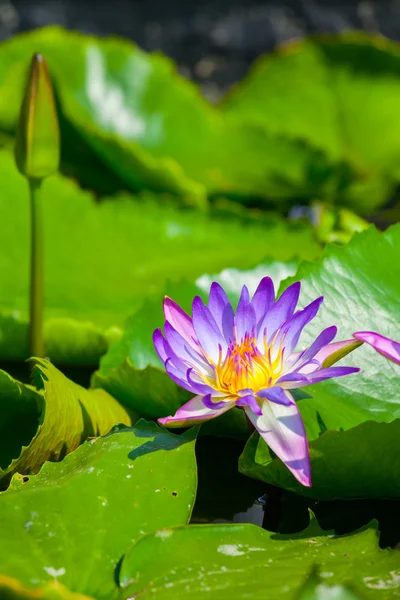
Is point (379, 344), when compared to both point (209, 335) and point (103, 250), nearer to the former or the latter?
point (209, 335)

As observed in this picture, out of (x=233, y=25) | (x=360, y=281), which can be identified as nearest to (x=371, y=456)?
(x=360, y=281)

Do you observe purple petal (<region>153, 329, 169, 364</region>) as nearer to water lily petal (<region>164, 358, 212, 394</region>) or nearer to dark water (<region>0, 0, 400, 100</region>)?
water lily petal (<region>164, 358, 212, 394</region>)

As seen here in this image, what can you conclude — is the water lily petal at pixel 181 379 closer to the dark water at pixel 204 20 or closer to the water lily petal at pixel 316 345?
the water lily petal at pixel 316 345

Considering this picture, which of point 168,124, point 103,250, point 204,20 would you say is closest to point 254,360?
point 103,250

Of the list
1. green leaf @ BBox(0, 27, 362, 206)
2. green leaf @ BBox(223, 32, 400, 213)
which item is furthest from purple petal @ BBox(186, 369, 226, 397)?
green leaf @ BBox(223, 32, 400, 213)

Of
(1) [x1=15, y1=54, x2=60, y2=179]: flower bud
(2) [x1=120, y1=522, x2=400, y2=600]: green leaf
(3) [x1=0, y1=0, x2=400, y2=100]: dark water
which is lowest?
(2) [x1=120, y1=522, x2=400, y2=600]: green leaf
